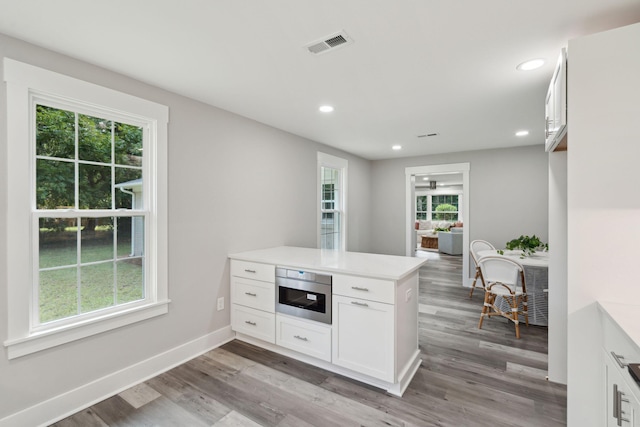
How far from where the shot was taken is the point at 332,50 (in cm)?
196

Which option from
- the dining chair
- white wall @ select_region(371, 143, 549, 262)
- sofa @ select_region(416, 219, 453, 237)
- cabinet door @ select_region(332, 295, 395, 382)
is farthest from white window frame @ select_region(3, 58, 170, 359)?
sofa @ select_region(416, 219, 453, 237)

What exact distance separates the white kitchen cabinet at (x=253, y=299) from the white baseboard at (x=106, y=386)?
321mm

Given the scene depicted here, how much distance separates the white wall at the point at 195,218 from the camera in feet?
6.32

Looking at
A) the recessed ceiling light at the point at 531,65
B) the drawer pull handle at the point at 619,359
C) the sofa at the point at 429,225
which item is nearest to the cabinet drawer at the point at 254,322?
the drawer pull handle at the point at 619,359

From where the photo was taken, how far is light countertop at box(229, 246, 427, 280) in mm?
2326

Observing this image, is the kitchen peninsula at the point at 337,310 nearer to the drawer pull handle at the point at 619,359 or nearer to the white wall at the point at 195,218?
the white wall at the point at 195,218

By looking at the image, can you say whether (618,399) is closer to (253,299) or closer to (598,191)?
(598,191)

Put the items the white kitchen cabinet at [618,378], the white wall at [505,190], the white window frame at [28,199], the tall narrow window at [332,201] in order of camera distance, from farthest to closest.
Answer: the white wall at [505,190] < the tall narrow window at [332,201] < the white window frame at [28,199] < the white kitchen cabinet at [618,378]

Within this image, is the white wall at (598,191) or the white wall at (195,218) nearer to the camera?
the white wall at (598,191)

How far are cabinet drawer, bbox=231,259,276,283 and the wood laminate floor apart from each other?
73 centimetres

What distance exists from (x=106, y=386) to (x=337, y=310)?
1.82 m

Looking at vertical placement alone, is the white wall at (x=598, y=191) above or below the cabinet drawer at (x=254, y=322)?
above

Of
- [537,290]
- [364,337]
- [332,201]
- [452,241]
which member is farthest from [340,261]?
[452,241]

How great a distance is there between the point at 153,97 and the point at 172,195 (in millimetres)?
840
